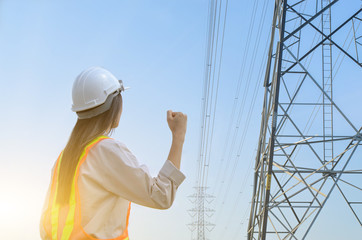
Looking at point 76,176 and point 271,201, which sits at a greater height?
point 271,201

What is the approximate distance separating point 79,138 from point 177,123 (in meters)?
0.43

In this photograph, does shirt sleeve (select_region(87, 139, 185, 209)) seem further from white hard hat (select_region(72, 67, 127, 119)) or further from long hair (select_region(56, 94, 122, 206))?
white hard hat (select_region(72, 67, 127, 119))

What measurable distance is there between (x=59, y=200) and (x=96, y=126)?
348 millimetres

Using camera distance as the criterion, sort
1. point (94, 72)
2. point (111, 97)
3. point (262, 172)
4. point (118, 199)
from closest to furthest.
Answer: point (118, 199)
point (111, 97)
point (94, 72)
point (262, 172)

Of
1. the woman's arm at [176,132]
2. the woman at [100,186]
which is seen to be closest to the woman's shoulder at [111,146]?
the woman at [100,186]

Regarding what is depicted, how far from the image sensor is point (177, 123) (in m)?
2.06

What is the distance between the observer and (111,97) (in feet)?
7.01

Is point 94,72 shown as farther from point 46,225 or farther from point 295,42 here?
point 295,42

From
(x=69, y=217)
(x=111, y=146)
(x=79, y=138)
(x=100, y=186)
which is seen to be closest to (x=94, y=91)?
(x=79, y=138)

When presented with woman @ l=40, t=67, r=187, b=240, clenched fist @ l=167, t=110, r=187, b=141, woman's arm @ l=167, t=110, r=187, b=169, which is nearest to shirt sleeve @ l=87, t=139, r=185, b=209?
woman @ l=40, t=67, r=187, b=240

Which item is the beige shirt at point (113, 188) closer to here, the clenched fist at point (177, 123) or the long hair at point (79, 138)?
the long hair at point (79, 138)

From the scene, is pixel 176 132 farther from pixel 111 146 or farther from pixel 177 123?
pixel 111 146

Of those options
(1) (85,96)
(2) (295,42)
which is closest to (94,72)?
(1) (85,96)

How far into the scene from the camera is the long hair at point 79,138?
191cm
